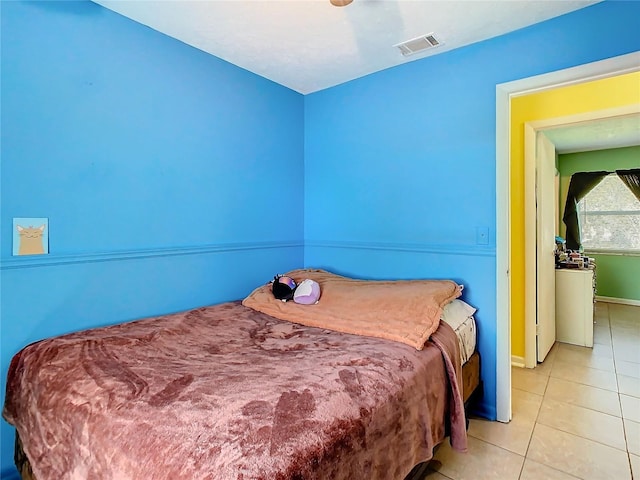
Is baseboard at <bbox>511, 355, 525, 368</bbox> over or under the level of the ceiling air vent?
under

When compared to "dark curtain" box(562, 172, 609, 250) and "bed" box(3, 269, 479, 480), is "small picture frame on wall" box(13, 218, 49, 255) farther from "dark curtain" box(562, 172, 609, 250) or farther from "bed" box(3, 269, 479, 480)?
"dark curtain" box(562, 172, 609, 250)

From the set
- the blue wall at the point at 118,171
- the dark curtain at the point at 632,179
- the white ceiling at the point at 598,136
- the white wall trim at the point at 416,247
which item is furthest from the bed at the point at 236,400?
the dark curtain at the point at 632,179

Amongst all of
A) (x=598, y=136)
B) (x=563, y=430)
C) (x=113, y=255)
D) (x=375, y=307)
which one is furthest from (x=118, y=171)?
→ (x=598, y=136)

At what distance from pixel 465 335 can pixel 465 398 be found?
1.14 feet

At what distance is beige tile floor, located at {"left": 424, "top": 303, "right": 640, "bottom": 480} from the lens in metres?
1.68

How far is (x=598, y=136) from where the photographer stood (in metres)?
4.32

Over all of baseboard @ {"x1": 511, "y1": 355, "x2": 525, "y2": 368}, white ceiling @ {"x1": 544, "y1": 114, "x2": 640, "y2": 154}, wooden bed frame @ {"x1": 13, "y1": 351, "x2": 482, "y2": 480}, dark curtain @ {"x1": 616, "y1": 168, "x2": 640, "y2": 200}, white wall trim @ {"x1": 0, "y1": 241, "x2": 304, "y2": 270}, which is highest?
white ceiling @ {"x1": 544, "y1": 114, "x2": 640, "y2": 154}

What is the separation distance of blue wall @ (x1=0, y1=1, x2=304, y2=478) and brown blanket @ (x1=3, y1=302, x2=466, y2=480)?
0.91 feet

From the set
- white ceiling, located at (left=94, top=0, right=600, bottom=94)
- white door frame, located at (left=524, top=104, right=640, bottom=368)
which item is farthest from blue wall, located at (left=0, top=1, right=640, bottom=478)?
white door frame, located at (left=524, top=104, right=640, bottom=368)

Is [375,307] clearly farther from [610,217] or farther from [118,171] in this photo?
[610,217]

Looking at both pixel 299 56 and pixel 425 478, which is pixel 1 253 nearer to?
pixel 299 56

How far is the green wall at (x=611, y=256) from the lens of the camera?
16.5 feet

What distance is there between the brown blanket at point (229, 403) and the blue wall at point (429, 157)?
0.74m

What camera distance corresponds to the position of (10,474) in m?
1.57
